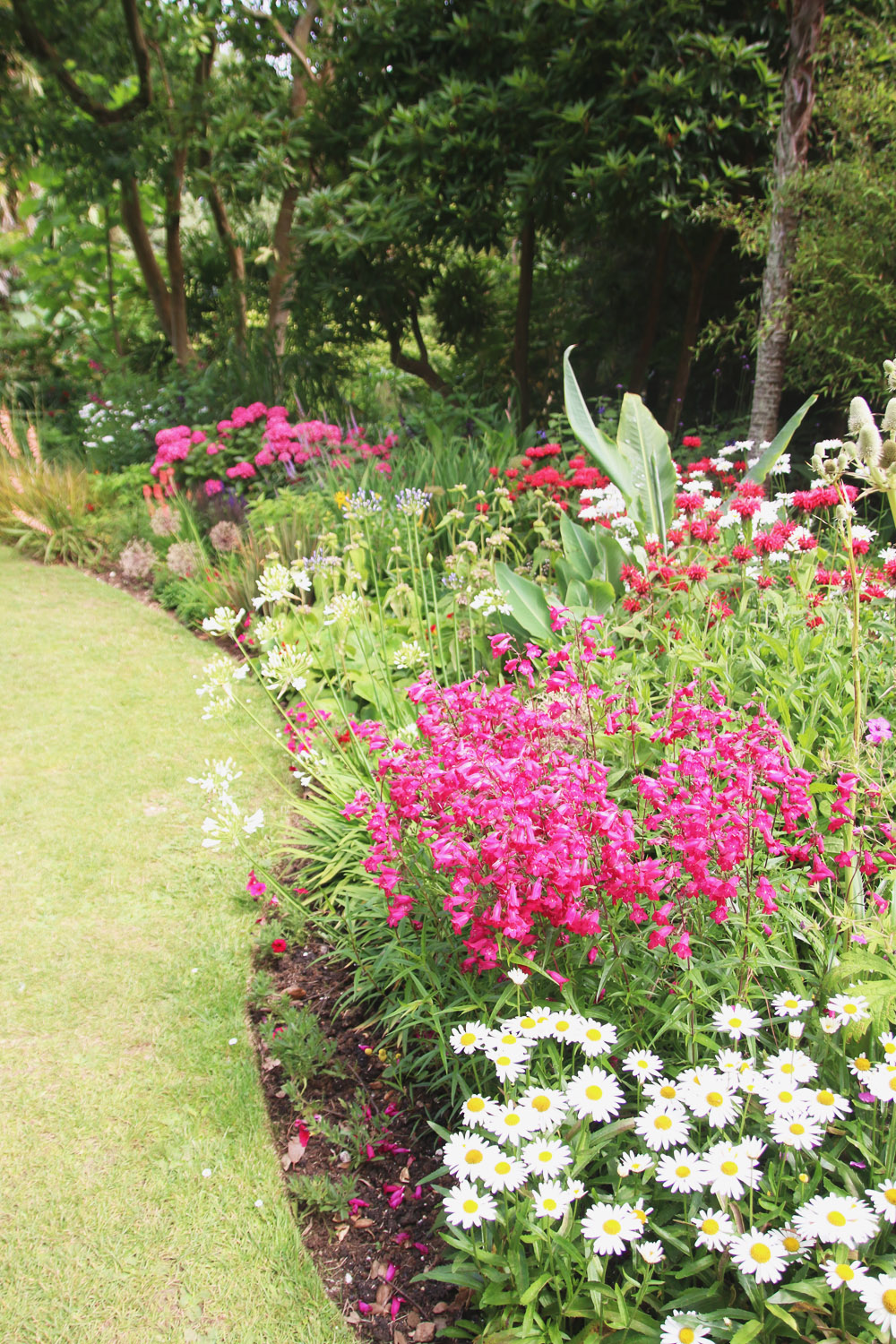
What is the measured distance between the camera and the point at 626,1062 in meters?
1.31

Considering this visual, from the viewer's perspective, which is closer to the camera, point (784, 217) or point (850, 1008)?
point (850, 1008)

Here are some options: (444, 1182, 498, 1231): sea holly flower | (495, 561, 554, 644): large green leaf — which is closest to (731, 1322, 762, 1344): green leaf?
(444, 1182, 498, 1231): sea holly flower

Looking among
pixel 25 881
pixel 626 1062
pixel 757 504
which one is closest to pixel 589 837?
pixel 626 1062

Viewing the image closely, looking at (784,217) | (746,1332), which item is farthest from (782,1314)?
(784,217)

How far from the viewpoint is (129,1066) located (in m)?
2.14

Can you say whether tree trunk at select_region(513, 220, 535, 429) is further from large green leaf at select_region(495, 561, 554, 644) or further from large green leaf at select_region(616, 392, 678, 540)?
large green leaf at select_region(495, 561, 554, 644)

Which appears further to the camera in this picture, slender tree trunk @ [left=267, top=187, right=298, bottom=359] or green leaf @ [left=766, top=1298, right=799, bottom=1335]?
slender tree trunk @ [left=267, top=187, right=298, bottom=359]

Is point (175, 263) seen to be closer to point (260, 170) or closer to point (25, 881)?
point (260, 170)

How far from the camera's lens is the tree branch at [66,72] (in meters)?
6.83

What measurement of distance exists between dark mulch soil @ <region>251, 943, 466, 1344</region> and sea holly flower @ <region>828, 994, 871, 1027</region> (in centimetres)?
84

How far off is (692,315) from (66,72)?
5.81m

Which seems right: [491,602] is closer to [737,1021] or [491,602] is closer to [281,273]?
[737,1021]

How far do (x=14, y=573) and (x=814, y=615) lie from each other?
229 inches

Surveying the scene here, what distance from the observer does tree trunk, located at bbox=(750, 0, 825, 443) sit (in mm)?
4184
